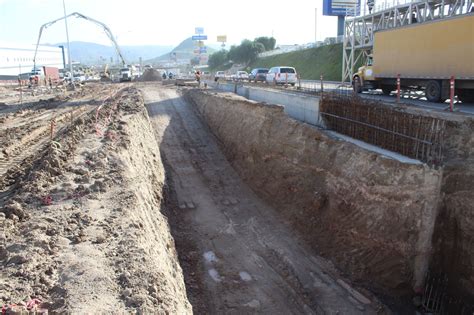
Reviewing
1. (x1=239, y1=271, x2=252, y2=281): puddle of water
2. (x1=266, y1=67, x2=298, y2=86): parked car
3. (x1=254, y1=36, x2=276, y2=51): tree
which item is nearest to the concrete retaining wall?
(x1=239, y1=271, x2=252, y2=281): puddle of water

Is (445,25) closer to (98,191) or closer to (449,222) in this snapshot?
(449,222)

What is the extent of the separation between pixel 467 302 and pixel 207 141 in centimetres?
1473

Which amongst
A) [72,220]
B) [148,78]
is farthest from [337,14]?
[72,220]

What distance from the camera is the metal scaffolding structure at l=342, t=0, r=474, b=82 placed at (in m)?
33.1

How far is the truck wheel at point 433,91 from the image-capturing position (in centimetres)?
1847

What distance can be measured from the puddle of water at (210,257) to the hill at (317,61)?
42.6m

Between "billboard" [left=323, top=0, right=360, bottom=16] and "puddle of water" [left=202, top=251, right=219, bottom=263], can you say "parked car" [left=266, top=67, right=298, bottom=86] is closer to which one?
"puddle of water" [left=202, top=251, right=219, bottom=263]

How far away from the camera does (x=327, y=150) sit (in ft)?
47.2

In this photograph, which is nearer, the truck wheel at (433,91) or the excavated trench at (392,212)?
the excavated trench at (392,212)

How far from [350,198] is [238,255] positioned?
3878mm

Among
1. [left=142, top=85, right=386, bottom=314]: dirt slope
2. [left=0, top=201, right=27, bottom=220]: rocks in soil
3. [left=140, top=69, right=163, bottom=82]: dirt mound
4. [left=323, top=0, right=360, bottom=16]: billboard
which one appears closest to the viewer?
[left=0, top=201, right=27, bottom=220]: rocks in soil

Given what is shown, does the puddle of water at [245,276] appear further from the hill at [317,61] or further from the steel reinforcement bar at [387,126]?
the hill at [317,61]

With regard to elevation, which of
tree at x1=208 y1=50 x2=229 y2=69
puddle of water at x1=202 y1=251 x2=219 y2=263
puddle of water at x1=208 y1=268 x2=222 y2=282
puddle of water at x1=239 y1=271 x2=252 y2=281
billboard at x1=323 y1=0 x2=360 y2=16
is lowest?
puddle of water at x1=239 y1=271 x2=252 y2=281

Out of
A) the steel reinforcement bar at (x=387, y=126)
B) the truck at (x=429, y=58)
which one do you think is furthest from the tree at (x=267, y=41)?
the steel reinforcement bar at (x=387, y=126)
